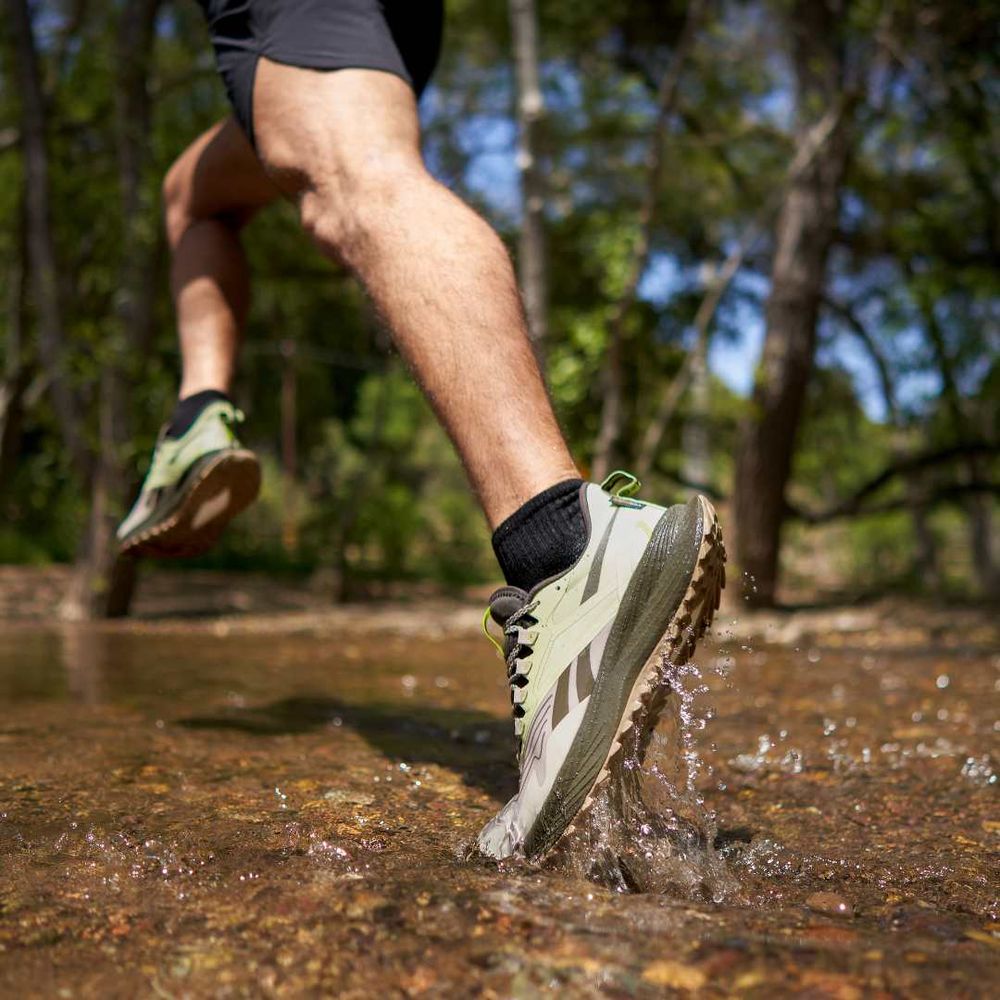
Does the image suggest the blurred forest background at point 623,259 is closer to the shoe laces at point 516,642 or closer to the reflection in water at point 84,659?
the reflection in water at point 84,659

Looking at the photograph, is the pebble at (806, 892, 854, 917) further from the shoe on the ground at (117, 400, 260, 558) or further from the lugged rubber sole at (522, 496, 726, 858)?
the shoe on the ground at (117, 400, 260, 558)

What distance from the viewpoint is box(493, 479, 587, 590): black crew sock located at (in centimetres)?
132

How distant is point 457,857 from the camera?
1.17 m

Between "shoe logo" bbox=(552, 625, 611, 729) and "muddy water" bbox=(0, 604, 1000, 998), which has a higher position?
"shoe logo" bbox=(552, 625, 611, 729)

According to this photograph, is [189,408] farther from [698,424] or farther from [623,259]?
[698,424]

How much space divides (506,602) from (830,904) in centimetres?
52

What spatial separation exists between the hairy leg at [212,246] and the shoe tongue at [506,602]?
0.92 metres

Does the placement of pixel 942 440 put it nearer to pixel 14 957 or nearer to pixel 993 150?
pixel 993 150

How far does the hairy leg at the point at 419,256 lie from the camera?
1.36m

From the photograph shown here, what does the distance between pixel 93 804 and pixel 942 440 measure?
1096 cm

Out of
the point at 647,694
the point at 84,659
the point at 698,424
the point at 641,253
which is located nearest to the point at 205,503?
the point at 647,694

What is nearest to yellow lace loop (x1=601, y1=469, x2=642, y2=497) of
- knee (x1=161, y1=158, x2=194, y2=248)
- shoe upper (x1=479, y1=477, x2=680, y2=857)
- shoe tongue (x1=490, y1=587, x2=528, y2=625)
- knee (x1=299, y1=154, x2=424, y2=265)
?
shoe upper (x1=479, y1=477, x2=680, y2=857)

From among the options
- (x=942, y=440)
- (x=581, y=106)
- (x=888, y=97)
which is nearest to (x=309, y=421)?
(x=581, y=106)

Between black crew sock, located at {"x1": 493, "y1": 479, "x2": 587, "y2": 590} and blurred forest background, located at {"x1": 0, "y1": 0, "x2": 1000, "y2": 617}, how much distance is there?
9.20ft
